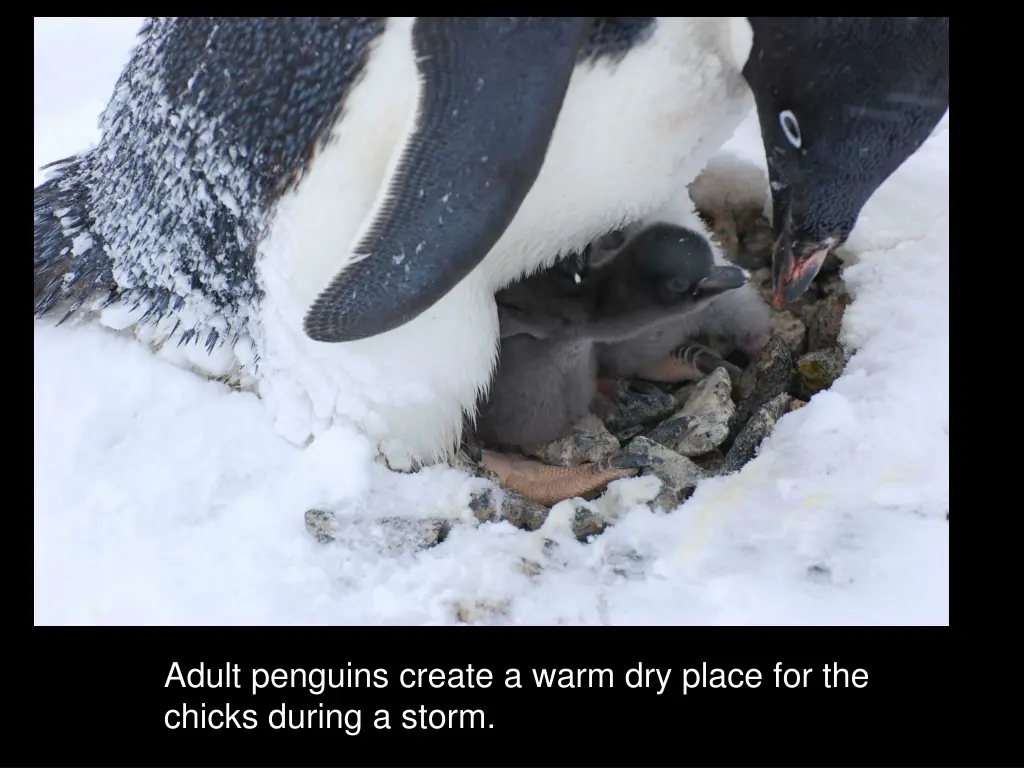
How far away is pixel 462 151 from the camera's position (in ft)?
3.12

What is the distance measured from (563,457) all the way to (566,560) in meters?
0.34

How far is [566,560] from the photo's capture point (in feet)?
3.72

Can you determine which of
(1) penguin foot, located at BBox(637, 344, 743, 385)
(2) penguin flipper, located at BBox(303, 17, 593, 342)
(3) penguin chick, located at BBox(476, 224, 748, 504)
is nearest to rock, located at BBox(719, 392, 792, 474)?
(3) penguin chick, located at BBox(476, 224, 748, 504)

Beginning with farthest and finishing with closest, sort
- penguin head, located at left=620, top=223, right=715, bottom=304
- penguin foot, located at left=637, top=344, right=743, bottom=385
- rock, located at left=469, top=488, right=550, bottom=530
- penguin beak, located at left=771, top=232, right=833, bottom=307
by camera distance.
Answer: penguin foot, located at left=637, top=344, right=743, bottom=385
penguin head, located at left=620, top=223, right=715, bottom=304
rock, located at left=469, top=488, right=550, bottom=530
penguin beak, located at left=771, top=232, right=833, bottom=307

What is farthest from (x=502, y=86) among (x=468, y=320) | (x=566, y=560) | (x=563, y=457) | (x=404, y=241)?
(x=563, y=457)

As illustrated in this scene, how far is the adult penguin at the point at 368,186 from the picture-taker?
0.96 m

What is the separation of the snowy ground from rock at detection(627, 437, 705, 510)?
37 mm

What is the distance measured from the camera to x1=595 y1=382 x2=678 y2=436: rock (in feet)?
→ 5.01

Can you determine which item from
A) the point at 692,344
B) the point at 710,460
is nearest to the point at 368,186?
the point at 710,460

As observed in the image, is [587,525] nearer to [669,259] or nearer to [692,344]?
[669,259]

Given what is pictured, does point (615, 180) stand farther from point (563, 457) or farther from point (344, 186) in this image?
point (563, 457)

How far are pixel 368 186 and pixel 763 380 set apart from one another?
2.39 ft

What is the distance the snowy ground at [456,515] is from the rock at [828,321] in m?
0.06

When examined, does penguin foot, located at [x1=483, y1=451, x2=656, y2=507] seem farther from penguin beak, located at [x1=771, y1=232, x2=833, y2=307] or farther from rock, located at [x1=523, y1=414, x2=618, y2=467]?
penguin beak, located at [x1=771, y1=232, x2=833, y2=307]
